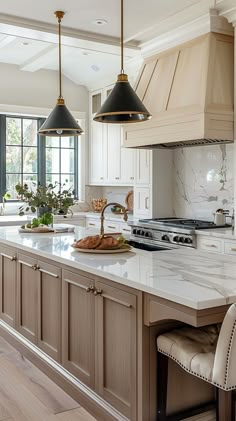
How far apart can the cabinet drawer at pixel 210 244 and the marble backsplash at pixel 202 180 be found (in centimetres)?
77

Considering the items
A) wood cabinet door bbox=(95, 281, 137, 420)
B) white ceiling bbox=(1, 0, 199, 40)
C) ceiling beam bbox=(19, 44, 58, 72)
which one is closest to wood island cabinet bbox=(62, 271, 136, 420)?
wood cabinet door bbox=(95, 281, 137, 420)

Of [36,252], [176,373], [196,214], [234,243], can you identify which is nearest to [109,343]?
[176,373]

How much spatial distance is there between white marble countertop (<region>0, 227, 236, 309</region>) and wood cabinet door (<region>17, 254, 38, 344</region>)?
5.3 inches

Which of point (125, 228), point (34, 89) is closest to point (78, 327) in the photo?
point (125, 228)

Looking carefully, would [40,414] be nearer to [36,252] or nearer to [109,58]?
[36,252]

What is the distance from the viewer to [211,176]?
18.5 feet

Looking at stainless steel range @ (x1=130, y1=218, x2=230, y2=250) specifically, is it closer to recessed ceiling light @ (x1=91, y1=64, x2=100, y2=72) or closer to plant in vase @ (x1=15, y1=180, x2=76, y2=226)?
plant in vase @ (x1=15, y1=180, x2=76, y2=226)

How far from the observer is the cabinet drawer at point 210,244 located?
4586mm

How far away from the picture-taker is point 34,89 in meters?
7.08

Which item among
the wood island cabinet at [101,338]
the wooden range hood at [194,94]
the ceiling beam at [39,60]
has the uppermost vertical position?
the ceiling beam at [39,60]

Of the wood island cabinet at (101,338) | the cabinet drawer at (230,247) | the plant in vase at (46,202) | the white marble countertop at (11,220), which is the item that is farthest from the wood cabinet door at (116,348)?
the white marble countertop at (11,220)

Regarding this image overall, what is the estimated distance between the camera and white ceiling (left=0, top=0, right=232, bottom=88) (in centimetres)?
431

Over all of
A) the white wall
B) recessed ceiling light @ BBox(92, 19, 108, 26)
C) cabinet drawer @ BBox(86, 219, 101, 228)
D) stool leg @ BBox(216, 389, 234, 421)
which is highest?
recessed ceiling light @ BBox(92, 19, 108, 26)

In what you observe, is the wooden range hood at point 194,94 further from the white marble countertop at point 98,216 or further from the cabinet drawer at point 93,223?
the cabinet drawer at point 93,223
